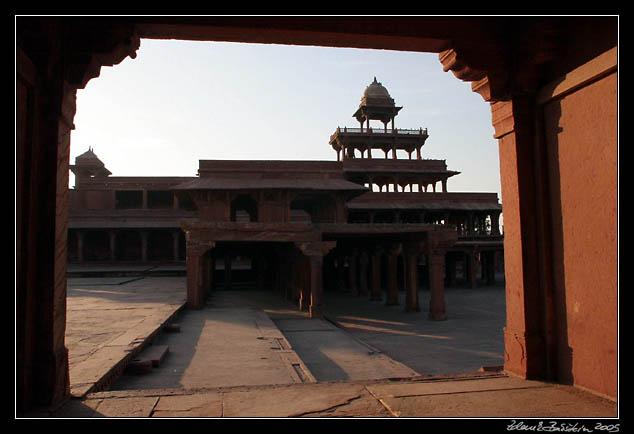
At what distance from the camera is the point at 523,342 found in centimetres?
403

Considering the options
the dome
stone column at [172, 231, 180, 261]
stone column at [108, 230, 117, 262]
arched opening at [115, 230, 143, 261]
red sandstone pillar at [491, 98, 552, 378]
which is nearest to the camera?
red sandstone pillar at [491, 98, 552, 378]

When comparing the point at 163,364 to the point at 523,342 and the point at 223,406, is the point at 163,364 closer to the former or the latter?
the point at 223,406

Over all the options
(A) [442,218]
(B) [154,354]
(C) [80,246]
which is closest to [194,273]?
(B) [154,354]

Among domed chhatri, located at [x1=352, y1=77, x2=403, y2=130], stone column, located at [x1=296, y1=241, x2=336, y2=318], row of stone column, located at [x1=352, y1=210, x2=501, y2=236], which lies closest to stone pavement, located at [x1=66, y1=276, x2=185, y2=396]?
stone column, located at [x1=296, y1=241, x2=336, y2=318]

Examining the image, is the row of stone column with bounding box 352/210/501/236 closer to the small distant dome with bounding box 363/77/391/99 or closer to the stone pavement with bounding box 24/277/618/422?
the small distant dome with bounding box 363/77/391/99

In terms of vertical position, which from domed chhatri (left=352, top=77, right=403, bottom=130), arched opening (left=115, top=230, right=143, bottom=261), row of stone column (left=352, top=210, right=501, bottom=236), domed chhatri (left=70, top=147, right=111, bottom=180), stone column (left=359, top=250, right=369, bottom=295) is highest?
domed chhatri (left=352, top=77, right=403, bottom=130)

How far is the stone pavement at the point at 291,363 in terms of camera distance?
3.25 metres

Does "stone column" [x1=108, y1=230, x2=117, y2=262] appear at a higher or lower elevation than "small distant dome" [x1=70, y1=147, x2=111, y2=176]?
lower

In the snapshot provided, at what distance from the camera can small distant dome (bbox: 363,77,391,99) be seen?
1537 inches

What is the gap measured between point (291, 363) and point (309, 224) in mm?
8180

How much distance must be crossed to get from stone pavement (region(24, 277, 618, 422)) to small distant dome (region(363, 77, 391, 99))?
896 inches

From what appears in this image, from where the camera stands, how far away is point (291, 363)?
776cm

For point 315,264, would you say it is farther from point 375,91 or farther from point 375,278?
point 375,91

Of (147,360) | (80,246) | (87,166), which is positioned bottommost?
(147,360)
